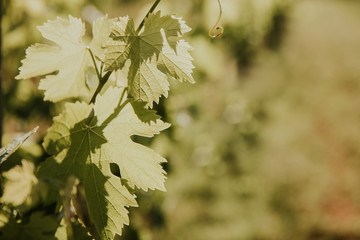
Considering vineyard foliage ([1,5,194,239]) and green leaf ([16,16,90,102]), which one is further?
green leaf ([16,16,90,102])

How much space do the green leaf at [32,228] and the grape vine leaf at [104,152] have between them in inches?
4.7

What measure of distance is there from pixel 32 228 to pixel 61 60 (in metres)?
0.49

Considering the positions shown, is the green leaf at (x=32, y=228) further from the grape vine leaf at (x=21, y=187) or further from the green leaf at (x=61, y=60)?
the green leaf at (x=61, y=60)

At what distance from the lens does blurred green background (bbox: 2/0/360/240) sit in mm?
2355

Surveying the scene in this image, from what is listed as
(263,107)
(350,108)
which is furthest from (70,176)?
(350,108)

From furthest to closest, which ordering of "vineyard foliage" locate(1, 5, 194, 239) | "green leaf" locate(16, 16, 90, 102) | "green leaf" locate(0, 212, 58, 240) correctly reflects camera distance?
"green leaf" locate(16, 16, 90, 102), "vineyard foliage" locate(1, 5, 194, 239), "green leaf" locate(0, 212, 58, 240)

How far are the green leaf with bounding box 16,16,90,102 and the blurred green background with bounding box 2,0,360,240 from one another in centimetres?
52

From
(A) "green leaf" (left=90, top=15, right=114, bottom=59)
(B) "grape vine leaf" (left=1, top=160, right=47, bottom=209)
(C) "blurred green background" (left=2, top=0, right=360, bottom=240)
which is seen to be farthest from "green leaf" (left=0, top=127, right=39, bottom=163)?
(C) "blurred green background" (left=2, top=0, right=360, bottom=240)

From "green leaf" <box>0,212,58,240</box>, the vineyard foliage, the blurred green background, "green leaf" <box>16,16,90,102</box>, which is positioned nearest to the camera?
"green leaf" <box>0,212,58,240</box>

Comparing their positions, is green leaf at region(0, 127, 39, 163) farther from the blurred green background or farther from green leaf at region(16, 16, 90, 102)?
the blurred green background

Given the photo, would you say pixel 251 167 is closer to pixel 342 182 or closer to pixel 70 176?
pixel 342 182

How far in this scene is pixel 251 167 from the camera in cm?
599

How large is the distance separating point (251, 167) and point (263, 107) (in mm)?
1614

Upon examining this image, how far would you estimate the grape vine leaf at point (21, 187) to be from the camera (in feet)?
2.41
